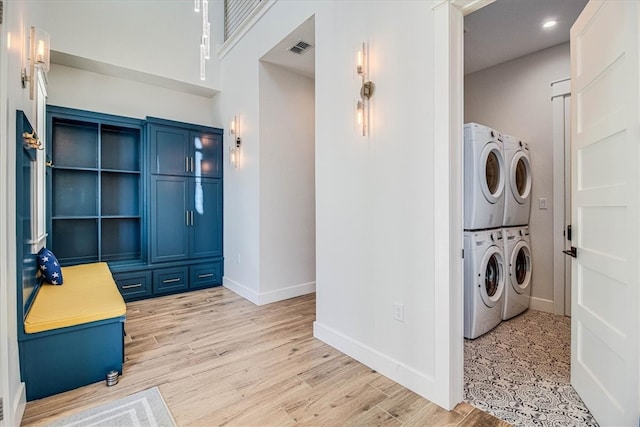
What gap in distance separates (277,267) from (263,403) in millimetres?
2026

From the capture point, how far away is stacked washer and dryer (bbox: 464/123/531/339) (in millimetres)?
2590

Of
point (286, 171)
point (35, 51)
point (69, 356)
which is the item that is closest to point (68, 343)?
point (69, 356)

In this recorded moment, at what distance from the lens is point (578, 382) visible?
6.03 feet

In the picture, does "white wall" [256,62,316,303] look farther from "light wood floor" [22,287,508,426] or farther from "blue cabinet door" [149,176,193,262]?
"blue cabinet door" [149,176,193,262]

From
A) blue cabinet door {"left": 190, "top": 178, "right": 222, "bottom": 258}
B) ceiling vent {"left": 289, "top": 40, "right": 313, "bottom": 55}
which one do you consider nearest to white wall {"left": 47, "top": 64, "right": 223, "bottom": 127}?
blue cabinet door {"left": 190, "top": 178, "right": 222, "bottom": 258}

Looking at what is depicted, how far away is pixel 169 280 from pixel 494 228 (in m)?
3.77

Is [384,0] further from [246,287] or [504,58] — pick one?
[246,287]

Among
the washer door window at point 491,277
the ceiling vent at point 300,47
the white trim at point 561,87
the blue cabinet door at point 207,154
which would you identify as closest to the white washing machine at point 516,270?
the washer door window at point 491,277

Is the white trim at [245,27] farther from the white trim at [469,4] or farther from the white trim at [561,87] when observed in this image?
the white trim at [561,87]

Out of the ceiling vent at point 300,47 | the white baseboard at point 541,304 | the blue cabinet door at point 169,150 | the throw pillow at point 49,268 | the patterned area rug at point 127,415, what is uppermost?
the ceiling vent at point 300,47

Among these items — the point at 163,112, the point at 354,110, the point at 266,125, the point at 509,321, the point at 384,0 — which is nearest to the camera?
the point at 384,0

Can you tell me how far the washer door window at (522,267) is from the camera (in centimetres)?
312

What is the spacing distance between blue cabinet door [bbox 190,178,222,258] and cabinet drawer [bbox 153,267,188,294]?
0.27 m

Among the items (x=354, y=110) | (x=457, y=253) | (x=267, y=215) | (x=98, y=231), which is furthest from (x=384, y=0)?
(x=98, y=231)
